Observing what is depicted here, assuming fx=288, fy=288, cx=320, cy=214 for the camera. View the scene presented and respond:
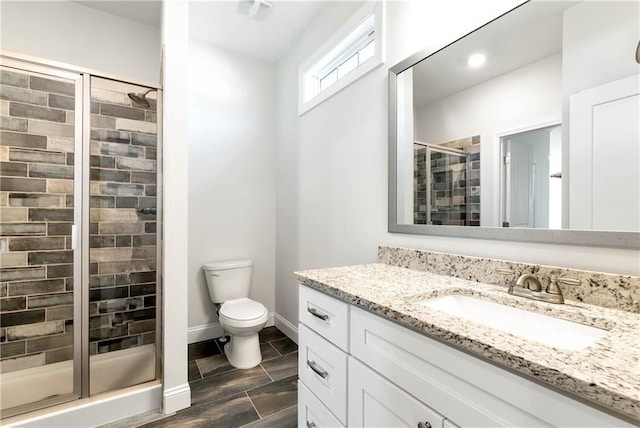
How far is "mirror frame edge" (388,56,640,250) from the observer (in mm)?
892

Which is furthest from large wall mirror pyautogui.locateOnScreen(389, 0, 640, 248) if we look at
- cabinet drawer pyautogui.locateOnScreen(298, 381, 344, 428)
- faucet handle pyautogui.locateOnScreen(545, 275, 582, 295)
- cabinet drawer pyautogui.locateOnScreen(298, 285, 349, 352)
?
cabinet drawer pyautogui.locateOnScreen(298, 381, 344, 428)

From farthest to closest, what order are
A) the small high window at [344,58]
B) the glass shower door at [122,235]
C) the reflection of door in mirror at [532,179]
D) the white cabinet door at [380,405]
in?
the glass shower door at [122,235]
the small high window at [344,58]
the reflection of door in mirror at [532,179]
the white cabinet door at [380,405]

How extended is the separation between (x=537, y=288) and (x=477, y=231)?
0.32m

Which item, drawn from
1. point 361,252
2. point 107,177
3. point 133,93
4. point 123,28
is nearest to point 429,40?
point 361,252

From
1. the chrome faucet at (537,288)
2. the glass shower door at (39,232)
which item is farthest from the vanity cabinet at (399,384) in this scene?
the glass shower door at (39,232)

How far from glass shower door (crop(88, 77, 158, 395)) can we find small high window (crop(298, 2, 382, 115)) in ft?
3.88

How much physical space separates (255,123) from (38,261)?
6.49ft

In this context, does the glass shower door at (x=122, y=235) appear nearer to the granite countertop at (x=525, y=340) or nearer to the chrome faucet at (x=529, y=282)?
the granite countertop at (x=525, y=340)

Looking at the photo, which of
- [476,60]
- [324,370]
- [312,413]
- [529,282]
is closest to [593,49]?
[476,60]

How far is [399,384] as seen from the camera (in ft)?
2.76

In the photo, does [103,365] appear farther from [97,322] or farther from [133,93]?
[133,93]

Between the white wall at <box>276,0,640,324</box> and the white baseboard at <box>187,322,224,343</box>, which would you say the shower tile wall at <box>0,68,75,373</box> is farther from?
the white wall at <box>276,0,640,324</box>

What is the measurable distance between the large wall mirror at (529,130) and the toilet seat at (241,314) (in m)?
1.24

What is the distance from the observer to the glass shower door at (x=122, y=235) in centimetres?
186
